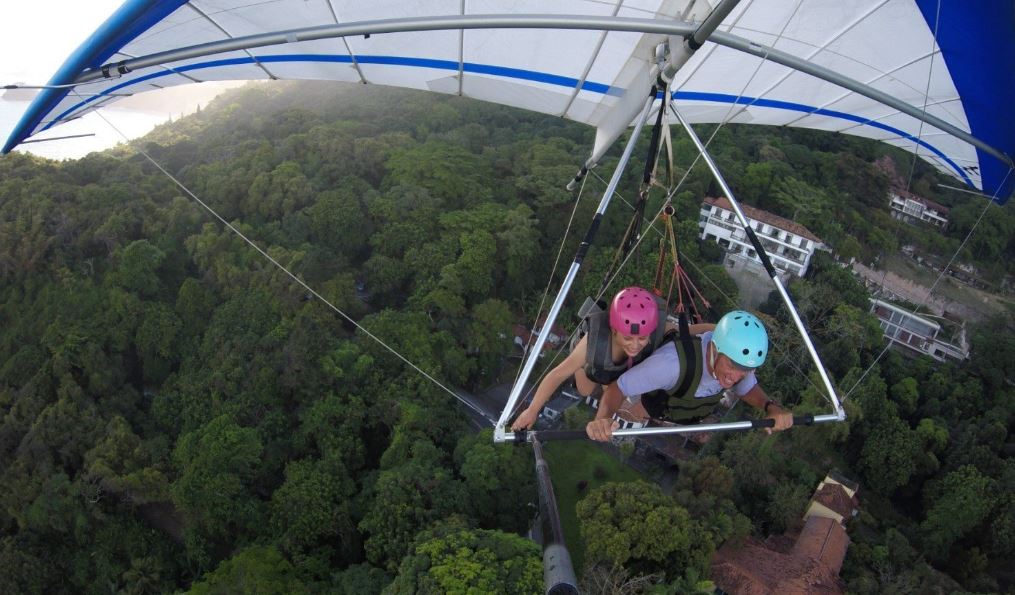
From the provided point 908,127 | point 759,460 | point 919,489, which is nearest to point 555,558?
point 908,127

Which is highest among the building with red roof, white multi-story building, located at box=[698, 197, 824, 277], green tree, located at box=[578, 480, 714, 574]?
white multi-story building, located at box=[698, 197, 824, 277]

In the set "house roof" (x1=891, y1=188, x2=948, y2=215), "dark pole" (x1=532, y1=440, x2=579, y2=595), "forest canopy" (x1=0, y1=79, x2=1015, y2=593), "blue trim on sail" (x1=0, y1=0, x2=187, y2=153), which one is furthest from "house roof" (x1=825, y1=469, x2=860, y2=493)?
"house roof" (x1=891, y1=188, x2=948, y2=215)

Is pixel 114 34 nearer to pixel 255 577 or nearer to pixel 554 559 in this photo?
pixel 554 559

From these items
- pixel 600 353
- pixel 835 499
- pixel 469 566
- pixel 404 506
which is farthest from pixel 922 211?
pixel 600 353

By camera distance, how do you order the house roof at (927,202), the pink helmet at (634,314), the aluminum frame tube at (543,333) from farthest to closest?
the house roof at (927,202), the aluminum frame tube at (543,333), the pink helmet at (634,314)

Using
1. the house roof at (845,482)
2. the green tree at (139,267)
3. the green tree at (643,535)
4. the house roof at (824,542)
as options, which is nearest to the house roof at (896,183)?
the house roof at (845,482)

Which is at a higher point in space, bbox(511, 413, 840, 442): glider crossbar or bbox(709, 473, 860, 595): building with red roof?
bbox(511, 413, 840, 442): glider crossbar

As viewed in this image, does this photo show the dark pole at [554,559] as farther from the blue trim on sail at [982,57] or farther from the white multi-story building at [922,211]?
the white multi-story building at [922,211]

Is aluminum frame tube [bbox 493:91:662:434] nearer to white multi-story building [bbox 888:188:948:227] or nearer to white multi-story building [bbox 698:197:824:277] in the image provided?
white multi-story building [bbox 698:197:824:277]
